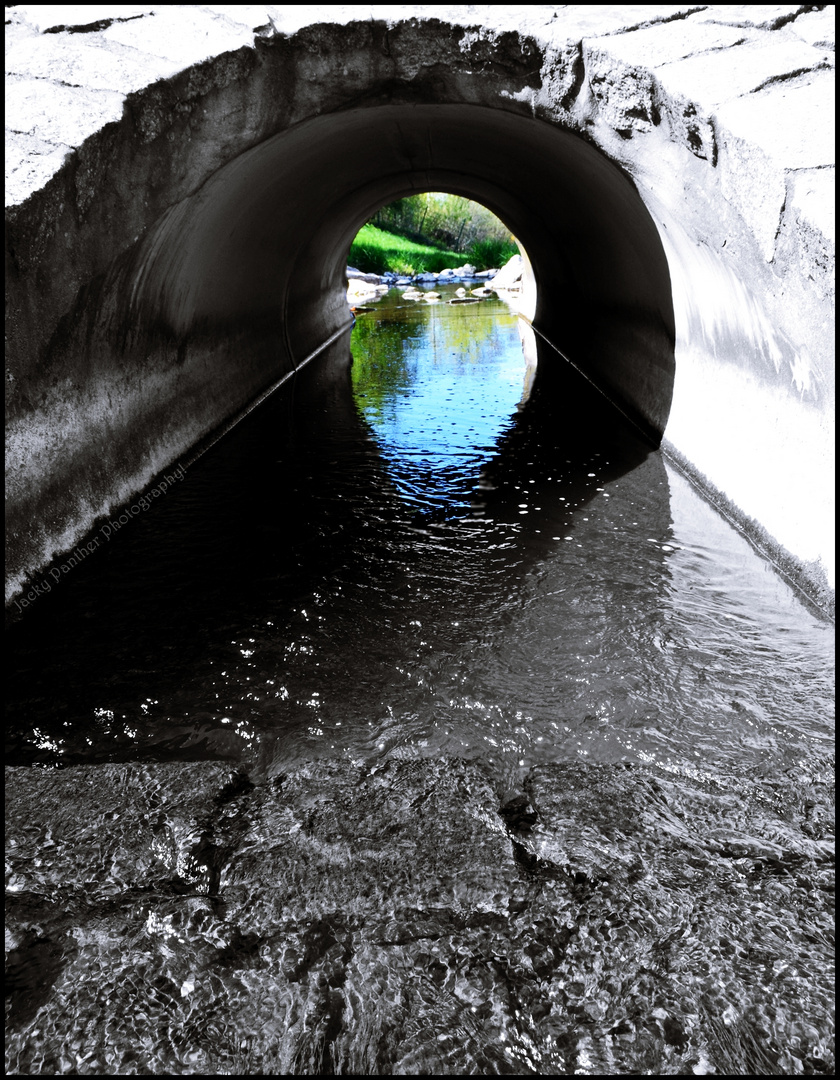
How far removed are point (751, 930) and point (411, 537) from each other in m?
3.52

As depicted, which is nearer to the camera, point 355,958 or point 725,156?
point 355,958

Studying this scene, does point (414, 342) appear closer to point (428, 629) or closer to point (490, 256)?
point (428, 629)

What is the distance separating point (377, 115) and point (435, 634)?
5260 mm

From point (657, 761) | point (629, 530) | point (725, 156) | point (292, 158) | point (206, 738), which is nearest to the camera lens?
point (657, 761)

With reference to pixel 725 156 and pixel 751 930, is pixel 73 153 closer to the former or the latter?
pixel 725 156

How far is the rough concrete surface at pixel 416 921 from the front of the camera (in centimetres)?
199

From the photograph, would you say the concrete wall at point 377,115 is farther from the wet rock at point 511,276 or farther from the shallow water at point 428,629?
the wet rock at point 511,276

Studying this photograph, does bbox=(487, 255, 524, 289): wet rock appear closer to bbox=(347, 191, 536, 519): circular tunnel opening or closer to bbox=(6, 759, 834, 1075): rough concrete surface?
bbox=(347, 191, 536, 519): circular tunnel opening

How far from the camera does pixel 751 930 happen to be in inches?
88.8

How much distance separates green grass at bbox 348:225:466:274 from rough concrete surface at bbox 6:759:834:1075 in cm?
3654

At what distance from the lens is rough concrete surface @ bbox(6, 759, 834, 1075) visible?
1.99 metres

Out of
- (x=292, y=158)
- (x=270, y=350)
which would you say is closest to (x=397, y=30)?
(x=292, y=158)

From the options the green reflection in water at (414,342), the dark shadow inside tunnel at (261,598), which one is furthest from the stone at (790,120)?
the green reflection in water at (414,342)

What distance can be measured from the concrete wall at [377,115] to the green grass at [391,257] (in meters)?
32.7
